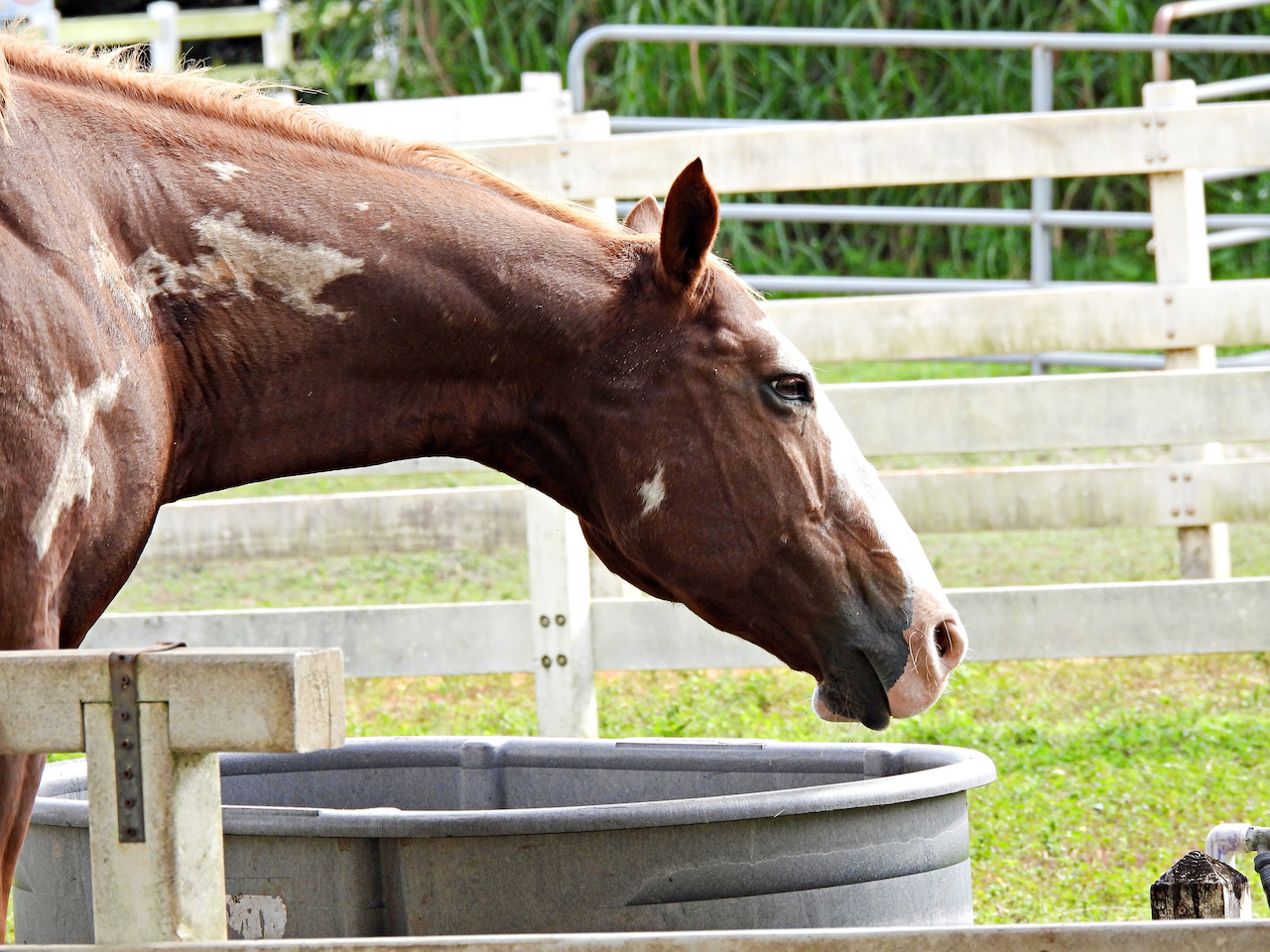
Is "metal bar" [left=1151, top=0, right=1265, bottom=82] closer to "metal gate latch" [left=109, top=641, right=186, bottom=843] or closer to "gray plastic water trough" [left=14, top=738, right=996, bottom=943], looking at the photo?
"gray plastic water trough" [left=14, top=738, right=996, bottom=943]

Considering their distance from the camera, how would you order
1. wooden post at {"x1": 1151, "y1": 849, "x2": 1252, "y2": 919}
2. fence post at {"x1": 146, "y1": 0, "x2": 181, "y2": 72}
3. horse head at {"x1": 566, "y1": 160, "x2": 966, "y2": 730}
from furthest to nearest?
fence post at {"x1": 146, "y1": 0, "x2": 181, "y2": 72} → horse head at {"x1": 566, "y1": 160, "x2": 966, "y2": 730} → wooden post at {"x1": 1151, "y1": 849, "x2": 1252, "y2": 919}

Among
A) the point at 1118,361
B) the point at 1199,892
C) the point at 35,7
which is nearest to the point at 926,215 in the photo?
the point at 1118,361

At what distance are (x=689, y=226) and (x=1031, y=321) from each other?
2717 millimetres

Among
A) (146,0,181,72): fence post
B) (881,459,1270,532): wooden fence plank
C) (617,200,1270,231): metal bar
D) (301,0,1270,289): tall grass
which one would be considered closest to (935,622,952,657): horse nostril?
(881,459,1270,532): wooden fence plank

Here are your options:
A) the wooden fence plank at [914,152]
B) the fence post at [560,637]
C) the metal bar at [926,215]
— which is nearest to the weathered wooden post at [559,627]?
the fence post at [560,637]

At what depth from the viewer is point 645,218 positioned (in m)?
2.54

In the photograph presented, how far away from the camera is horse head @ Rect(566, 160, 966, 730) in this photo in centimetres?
217

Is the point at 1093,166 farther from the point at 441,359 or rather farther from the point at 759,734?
the point at 441,359

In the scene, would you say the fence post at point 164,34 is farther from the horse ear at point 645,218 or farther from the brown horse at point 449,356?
the brown horse at point 449,356

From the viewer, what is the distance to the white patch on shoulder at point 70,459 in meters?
1.76

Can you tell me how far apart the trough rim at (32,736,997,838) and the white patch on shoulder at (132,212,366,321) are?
26.5 inches

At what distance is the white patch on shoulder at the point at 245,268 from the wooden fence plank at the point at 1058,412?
2.43m

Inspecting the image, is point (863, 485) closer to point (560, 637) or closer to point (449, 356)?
point (449, 356)

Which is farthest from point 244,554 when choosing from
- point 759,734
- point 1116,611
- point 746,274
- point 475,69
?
point 475,69
